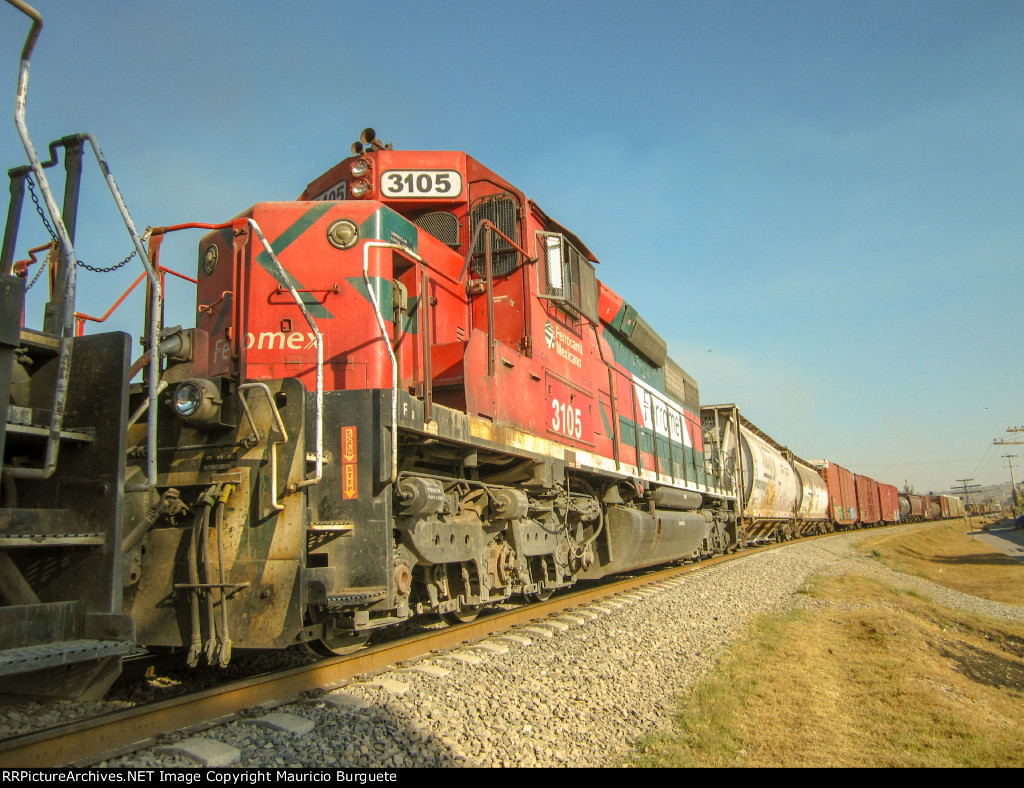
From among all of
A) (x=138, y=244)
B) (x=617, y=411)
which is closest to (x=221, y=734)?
(x=138, y=244)

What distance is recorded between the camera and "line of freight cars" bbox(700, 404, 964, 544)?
1636 cm

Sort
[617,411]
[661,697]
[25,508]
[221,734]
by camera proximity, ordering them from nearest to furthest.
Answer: [25,508] → [221,734] → [661,697] → [617,411]

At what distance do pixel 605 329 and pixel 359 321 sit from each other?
4906mm

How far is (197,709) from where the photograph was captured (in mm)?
3328

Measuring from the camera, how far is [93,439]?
260 cm

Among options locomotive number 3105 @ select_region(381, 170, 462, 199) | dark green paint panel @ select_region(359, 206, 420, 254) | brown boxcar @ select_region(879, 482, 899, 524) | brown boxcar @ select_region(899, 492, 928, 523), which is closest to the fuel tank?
locomotive number 3105 @ select_region(381, 170, 462, 199)

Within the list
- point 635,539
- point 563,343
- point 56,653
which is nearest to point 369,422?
point 56,653

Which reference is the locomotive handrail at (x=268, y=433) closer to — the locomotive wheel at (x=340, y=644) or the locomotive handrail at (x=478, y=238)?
the locomotive wheel at (x=340, y=644)

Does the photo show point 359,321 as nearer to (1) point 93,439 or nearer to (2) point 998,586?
(1) point 93,439

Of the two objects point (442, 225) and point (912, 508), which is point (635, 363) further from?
point (912, 508)

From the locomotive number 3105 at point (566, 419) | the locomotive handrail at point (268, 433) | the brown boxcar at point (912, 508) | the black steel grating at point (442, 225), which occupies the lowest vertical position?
the brown boxcar at point (912, 508)

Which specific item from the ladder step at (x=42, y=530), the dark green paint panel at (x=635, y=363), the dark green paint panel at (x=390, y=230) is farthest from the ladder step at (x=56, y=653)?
the dark green paint panel at (x=635, y=363)

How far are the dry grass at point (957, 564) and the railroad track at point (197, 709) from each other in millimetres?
13520

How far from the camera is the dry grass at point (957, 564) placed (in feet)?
51.3
